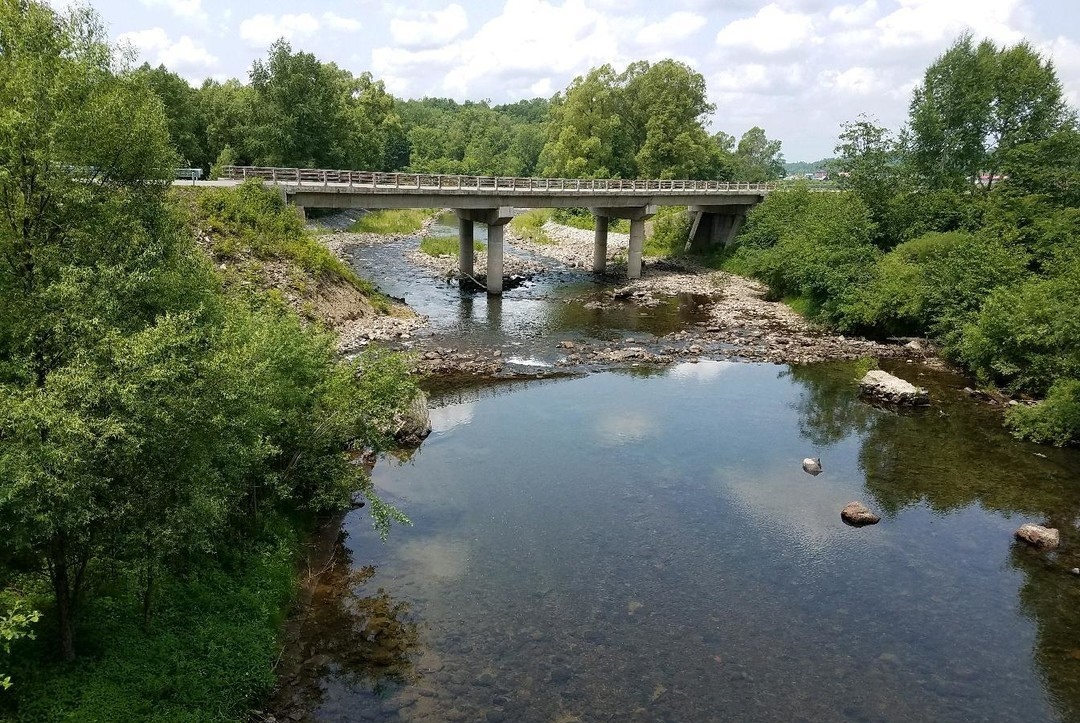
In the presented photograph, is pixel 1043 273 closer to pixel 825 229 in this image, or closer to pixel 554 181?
pixel 825 229

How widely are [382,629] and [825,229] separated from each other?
51.7 metres

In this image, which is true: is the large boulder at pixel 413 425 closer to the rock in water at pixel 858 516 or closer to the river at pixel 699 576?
the river at pixel 699 576

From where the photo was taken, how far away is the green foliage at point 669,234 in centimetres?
8262

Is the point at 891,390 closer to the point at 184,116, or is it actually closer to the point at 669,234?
the point at 669,234

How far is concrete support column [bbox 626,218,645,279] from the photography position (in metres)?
68.1

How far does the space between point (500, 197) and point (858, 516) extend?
40.2m

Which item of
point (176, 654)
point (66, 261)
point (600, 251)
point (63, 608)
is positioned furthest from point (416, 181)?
point (63, 608)

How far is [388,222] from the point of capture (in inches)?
3634

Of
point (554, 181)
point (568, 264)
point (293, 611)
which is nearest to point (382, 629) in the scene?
point (293, 611)

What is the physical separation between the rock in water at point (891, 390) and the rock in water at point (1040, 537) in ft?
41.4

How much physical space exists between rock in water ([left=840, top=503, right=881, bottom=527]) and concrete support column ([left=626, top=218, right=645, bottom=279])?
4626cm

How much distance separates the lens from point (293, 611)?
18.4 meters

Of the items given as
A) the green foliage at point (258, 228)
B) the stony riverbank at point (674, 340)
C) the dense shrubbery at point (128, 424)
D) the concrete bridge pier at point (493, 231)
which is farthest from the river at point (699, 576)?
the concrete bridge pier at point (493, 231)

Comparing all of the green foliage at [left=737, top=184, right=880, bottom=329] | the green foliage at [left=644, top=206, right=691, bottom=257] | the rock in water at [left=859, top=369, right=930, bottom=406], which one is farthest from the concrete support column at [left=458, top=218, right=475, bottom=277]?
the rock in water at [left=859, top=369, right=930, bottom=406]
